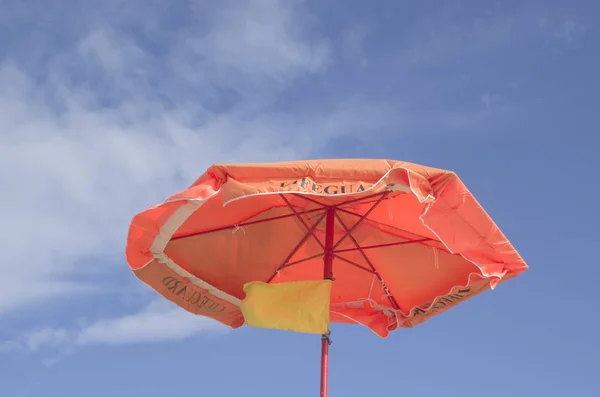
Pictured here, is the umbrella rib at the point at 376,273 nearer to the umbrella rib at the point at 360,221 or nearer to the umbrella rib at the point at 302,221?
the umbrella rib at the point at 360,221

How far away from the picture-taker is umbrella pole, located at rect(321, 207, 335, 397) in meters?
7.49

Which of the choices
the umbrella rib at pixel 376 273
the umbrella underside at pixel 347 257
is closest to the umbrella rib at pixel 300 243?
the umbrella underside at pixel 347 257

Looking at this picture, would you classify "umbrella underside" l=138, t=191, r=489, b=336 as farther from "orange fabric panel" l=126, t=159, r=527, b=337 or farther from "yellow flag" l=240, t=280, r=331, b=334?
"yellow flag" l=240, t=280, r=331, b=334

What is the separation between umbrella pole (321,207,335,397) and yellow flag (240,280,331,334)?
0.20 metres

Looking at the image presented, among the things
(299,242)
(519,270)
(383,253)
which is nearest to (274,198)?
(299,242)

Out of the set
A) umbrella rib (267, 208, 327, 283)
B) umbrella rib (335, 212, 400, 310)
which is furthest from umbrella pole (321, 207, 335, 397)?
umbrella rib (335, 212, 400, 310)

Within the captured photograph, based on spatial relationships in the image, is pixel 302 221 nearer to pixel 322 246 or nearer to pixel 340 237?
pixel 322 246

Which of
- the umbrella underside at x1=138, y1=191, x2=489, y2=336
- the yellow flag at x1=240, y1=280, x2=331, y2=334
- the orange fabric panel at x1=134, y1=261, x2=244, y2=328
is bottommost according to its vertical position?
the yellow flag at x1=240, y1=280, x2=331, y2=334

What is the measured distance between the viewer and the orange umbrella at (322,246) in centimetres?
654

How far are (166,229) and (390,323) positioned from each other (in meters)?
3.22

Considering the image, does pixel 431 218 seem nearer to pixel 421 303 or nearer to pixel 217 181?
pixel 217 181

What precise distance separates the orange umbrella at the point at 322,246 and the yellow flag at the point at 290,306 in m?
0.01

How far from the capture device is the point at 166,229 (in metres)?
7.16

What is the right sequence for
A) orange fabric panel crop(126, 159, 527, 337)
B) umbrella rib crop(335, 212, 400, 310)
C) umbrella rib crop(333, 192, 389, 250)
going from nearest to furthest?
orange fabric panel crop(126, 159, 527, 337), umbrella rib crop(333, 192, 389, 250), umbrella rib crop(335, 212, 400, 310)
